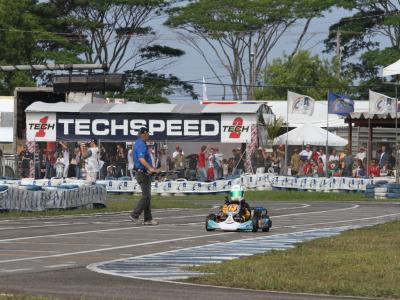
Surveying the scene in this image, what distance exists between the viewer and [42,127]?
146 feet

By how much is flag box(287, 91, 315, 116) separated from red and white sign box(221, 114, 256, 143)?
11.7ft

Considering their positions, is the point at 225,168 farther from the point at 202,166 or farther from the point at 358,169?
the point at 358,169

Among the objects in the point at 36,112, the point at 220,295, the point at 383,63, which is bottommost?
the point at 220,295

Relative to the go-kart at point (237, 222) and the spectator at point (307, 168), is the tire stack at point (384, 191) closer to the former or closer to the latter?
the spectator at point (307, 168)

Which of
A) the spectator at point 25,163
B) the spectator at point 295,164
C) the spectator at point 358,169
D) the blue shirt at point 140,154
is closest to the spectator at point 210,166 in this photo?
the spectator at point 295,164

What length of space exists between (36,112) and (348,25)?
123 feet

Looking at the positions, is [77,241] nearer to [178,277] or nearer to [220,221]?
[220,221]

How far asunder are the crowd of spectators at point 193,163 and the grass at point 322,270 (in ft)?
85.2

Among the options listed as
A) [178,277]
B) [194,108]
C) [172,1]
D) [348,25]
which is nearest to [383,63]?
[348,25]

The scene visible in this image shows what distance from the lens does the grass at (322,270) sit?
11641mm

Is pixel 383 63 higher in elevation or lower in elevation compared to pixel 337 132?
higher

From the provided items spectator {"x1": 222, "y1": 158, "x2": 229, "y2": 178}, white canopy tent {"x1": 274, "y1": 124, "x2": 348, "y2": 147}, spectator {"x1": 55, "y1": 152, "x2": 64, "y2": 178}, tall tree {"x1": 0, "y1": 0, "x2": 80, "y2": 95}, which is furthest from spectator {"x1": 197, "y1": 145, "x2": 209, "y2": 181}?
tall tree {"x1": 0, "y1": 0, "x2": 80, "y2": 95}

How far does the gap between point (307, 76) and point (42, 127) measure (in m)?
31.9

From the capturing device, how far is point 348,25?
77875 millimetres
